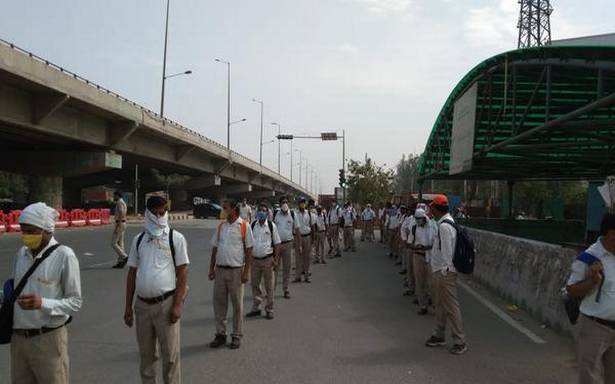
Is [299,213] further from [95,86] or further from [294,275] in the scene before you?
[95,86]

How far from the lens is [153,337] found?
17.1ft

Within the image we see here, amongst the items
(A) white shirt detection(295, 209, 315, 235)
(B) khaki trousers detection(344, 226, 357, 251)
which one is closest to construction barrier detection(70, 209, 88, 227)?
(B) khaki trousers detection(344, 226, 357, 251)

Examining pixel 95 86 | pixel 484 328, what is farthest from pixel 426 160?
pixel 484 328

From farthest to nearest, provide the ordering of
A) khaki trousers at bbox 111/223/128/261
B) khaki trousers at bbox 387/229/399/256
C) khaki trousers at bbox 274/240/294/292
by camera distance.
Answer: khaki trousers at bbox 387/229/399/256 → khaki trousers at bbox 111/223/128/261 → khaki trousers at bbox 274/240/294/292

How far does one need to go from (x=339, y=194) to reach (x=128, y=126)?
22065 millimetres

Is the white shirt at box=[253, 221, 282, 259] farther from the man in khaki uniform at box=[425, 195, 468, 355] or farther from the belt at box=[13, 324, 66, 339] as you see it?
the belt at box=[13, 324, 66, 339]

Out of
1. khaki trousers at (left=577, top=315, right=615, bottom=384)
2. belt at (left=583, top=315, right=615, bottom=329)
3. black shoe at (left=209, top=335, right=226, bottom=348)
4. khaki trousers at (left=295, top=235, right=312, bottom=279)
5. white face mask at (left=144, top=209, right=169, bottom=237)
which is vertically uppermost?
white face mask at (left=144, top=209, right=169, bottom=237)

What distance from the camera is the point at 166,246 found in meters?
5.30

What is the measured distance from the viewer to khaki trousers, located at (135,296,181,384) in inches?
202

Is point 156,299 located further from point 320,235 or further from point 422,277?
point 320,235

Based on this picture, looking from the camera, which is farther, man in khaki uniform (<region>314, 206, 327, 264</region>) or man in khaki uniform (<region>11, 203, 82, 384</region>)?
man in khaki uniform (<region>314, 206, 327, 264</region>)

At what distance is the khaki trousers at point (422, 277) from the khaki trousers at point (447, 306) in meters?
2.40

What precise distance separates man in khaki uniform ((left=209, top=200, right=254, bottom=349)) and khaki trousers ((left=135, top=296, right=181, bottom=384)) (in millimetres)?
2302

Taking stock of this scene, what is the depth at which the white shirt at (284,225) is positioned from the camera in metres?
12.0
